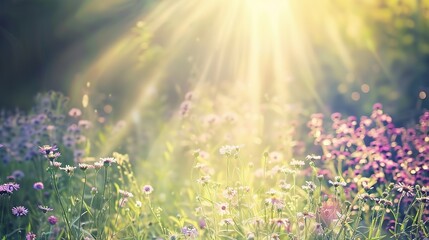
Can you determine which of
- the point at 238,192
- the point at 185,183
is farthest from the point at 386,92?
the point at 238,192

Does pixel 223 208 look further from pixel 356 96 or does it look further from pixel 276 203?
pixel 356 96

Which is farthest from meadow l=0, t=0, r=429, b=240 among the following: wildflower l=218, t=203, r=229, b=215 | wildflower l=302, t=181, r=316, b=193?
wildflower l=302, t=181, r=316, b=193

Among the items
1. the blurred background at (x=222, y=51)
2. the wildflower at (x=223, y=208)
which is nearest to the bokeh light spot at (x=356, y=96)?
the blurred background at (x=222, y=51)

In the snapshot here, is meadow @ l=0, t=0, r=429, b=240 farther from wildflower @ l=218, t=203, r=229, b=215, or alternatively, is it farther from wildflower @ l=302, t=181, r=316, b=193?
wildflower @ l=302, t=181, r=316, b=193

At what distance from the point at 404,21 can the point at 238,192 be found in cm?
Answer: 369

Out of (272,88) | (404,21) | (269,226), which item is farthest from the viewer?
(272,88)

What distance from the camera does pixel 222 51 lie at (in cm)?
730

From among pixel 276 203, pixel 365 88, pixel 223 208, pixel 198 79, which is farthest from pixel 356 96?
pixel 276 203

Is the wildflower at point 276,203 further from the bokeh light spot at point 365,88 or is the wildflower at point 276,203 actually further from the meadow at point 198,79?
the bokeh light spot at point 365,88

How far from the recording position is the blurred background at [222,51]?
595 cm

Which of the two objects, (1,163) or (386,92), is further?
(386,92)

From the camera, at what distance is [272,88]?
21.8 feet

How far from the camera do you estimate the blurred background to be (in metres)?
5.95

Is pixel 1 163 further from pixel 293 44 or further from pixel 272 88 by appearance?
pixel 293 44
